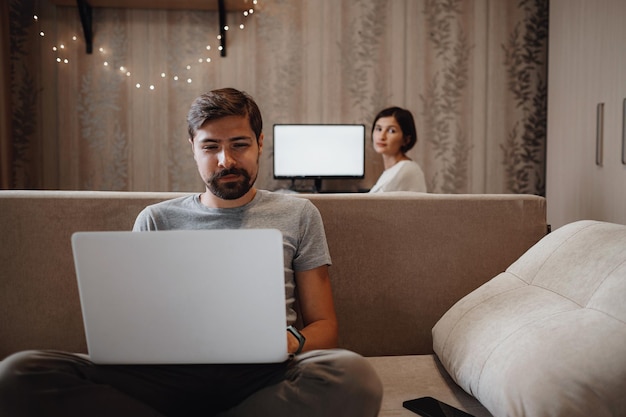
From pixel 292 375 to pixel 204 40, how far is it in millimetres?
3325

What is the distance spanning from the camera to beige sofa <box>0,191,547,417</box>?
5.44ft

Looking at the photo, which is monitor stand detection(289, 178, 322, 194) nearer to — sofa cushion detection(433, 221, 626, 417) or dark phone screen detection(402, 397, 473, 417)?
sofa cushion detection(433, 221, 626, 417)

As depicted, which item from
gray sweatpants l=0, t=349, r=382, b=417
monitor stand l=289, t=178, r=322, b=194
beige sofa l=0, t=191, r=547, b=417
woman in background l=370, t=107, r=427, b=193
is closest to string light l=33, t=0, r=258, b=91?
monitor stand l=289, t=178, r=322, b=194

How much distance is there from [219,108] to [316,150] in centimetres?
241

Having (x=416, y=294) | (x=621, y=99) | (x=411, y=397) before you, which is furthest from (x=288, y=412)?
(x=621, y=99)

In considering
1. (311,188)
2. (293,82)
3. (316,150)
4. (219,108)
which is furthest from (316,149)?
(219,108)

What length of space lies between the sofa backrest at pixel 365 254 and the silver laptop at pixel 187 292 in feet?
2.06

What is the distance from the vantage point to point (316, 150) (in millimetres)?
3994

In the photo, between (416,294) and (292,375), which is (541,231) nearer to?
(416,294)

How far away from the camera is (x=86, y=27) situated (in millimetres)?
3932

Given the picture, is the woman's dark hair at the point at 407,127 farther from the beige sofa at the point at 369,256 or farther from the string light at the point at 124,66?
the beige sofa at the point at 369,256

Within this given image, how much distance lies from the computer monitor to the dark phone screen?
2740mm

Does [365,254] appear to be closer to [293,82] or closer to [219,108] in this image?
[219,108]

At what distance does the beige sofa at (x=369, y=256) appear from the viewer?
1.66 meters
